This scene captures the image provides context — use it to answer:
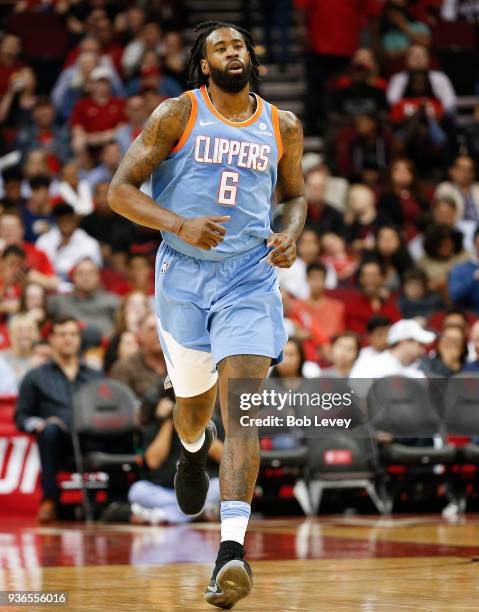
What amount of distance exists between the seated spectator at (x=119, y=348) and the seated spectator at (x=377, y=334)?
85.1 inches

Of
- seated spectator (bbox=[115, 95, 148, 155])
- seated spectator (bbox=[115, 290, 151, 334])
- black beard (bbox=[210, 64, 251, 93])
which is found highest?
seated spectator (bbox=[115, 95, 148, 155])

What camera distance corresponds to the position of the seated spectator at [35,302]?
12500 mm

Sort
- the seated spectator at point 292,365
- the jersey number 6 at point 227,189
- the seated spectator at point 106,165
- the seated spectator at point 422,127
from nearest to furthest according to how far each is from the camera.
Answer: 1. the jersey number 6 at point 227,189
2. the seated spectator at point 292,365
3. the seated spectator at point 106,165
4. the seated spectator at point 422,127

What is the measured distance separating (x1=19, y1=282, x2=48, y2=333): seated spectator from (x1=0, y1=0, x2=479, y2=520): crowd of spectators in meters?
0.02

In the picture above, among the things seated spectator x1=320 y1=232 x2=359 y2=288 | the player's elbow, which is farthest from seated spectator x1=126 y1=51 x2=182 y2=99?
the player's elbow

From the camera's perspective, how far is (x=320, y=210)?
1520 centimetres

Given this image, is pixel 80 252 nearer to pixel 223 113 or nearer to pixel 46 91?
pixel 46 91

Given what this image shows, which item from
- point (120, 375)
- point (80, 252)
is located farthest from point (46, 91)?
point (120, 375)

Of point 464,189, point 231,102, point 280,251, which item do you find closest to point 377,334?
point 464,189

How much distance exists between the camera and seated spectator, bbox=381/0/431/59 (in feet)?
59.7

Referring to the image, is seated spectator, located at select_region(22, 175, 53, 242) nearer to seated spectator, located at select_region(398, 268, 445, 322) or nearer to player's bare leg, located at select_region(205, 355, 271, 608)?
seated spectator, located at select_region(398, 268, 445, 322)

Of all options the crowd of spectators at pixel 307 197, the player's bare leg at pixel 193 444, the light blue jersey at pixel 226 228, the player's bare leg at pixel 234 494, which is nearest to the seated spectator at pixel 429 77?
the crowd of spectators at pixel 307 197

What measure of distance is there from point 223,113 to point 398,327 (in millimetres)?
6161

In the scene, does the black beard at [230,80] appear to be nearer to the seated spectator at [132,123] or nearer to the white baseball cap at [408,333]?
the white baseball cap at [408,333]
